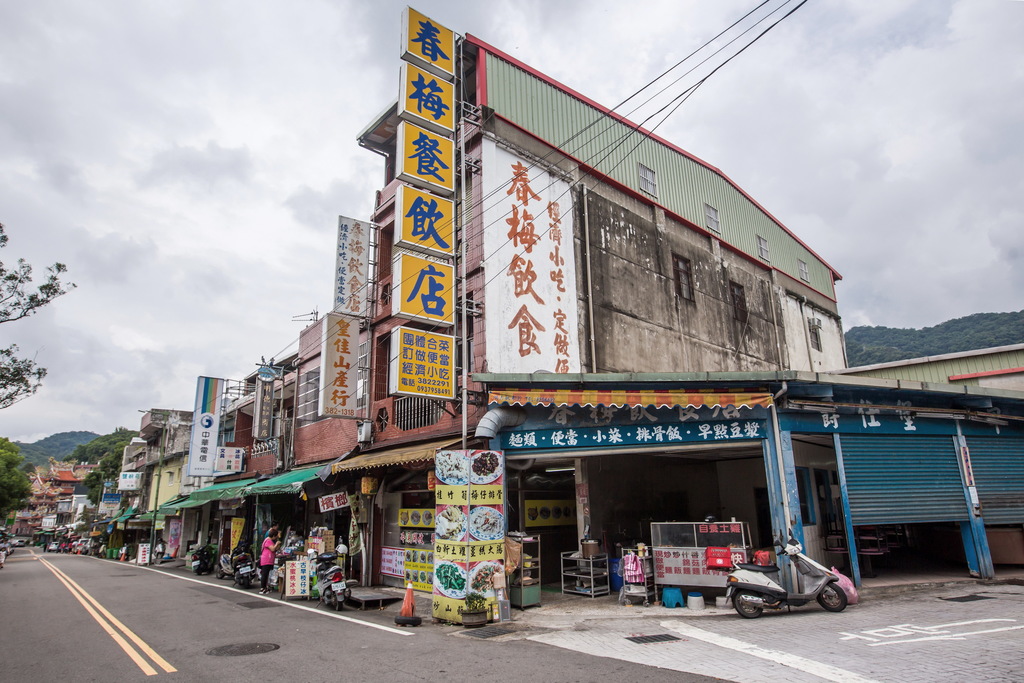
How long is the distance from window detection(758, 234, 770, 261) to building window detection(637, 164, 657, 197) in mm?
7470

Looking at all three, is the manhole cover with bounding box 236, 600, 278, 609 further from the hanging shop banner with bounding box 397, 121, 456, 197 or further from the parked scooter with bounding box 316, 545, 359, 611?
the hanging shop banner with bounding box 397, 121, 456, 197

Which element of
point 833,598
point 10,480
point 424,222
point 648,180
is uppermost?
point 648,180

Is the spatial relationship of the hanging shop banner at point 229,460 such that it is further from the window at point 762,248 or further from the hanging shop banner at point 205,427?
the window at point 762,248

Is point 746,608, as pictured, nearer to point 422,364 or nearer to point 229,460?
point 422,364

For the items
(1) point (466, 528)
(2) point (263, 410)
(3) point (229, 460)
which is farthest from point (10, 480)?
(1) point (466, 528)

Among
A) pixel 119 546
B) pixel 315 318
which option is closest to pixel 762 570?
pixel 315 318

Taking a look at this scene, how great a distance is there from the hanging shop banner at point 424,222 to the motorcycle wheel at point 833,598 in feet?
32.3

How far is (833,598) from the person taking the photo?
32.2 feet

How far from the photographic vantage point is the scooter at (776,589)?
9.67 m

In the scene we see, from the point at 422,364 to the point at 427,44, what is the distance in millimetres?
8066

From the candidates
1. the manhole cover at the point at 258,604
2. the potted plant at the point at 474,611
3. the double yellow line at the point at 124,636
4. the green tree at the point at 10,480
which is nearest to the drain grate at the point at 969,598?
the potted plant at the point at 474,611

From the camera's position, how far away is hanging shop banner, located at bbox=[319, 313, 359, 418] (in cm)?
1689

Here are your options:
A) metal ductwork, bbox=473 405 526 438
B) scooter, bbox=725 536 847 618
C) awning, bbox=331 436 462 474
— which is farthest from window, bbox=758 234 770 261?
scooter, bbox=725 536 847 618

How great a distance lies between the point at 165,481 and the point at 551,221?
117 feet
